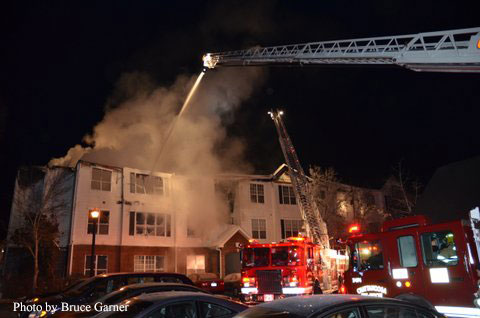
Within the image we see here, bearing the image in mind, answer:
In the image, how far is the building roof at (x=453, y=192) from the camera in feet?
28.9

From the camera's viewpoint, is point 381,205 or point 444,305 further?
point 381,205

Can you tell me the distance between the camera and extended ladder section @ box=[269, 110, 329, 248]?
60.4ft

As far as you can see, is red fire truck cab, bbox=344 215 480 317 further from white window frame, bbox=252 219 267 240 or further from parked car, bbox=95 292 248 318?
white window frame, bbox=252 219 267 240

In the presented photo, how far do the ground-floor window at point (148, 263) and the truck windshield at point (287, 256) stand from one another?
41.2 feet

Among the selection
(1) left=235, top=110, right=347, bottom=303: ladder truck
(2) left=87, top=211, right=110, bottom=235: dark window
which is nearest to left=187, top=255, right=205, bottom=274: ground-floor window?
(2) left=87, top=211, right=110, bottom=235: dark window

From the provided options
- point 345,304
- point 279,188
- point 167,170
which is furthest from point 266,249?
point 279,188

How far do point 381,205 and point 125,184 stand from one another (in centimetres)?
2291

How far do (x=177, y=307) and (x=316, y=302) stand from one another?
7.43ft

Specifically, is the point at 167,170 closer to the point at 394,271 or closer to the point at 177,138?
the point at 177,138

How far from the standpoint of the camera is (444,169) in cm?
1105

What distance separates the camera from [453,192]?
9.66 metres

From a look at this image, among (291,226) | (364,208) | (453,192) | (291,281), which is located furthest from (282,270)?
(364,208)

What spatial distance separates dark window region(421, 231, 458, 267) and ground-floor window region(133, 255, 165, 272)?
721 inches

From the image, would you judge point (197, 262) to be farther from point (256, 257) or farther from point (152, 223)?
point (256, 257)
